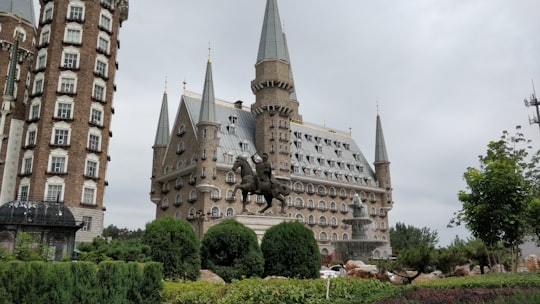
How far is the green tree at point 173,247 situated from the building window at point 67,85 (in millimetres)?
28214

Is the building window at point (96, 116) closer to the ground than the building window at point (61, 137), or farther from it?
farther from it

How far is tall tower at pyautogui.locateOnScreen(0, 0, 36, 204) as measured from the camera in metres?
42.6

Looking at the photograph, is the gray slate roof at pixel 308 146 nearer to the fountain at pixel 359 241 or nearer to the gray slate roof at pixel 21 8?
the fountain at pixel 359 241

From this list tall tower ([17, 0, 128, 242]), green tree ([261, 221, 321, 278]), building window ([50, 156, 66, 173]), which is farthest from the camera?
building window ([50, 156, 66, 173])

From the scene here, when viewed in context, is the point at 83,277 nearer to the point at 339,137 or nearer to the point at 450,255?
the point at 450,255

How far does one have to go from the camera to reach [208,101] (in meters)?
58.5

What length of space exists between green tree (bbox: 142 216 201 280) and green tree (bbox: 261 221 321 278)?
373 centimetres

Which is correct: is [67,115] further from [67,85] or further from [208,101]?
[208,101]

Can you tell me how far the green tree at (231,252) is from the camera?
19.1m

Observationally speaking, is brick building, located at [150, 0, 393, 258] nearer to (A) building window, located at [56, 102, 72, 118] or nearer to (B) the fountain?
(B) the fountain

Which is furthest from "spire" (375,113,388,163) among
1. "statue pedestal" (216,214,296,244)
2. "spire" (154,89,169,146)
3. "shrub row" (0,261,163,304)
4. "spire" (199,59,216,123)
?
"shrub row" (0,261,163,304)

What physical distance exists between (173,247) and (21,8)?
49557 mm

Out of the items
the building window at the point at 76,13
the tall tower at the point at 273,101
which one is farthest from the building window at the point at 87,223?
the tall tower at the point at 273,101

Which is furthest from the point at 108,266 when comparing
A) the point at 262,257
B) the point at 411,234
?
the point at 411,234
